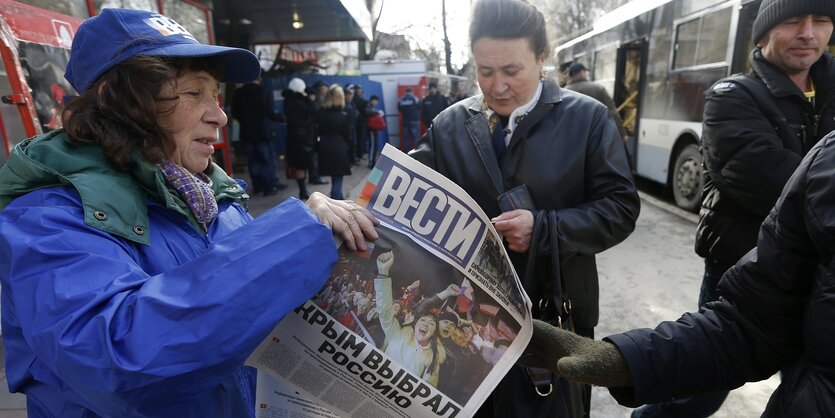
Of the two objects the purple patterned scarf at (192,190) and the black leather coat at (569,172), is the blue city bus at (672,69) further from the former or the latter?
the purple patterned scarf at (192,190)

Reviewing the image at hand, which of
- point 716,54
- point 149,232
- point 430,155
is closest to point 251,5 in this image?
point 716,54

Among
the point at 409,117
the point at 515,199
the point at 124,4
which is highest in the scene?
the point at 124,4

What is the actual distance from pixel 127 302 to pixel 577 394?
1376mm

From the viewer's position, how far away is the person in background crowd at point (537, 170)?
4.99 feet

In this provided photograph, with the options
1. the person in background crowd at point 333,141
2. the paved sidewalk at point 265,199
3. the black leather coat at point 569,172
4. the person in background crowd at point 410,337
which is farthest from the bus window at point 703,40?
the person in background crowd at point 410,337

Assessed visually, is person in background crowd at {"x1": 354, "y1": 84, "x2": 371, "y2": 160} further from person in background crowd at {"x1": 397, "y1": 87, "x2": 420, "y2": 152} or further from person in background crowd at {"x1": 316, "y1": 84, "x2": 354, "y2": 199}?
person in background crowd at {"x1": 316, "y1": 84, "x2": 354, "y2": 199}

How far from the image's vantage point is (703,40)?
625 cm

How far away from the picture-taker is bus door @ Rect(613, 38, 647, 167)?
8.16 metres

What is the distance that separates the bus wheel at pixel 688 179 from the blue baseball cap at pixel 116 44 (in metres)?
6.62

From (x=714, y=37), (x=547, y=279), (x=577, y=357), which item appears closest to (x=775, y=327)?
(x=577, y=357)

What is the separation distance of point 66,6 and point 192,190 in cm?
322

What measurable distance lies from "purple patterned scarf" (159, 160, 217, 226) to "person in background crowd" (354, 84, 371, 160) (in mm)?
11773

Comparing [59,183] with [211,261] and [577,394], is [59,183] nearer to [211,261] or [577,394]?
[211,261]

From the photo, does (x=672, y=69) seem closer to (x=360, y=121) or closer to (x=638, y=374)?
(x=638, y=374)
